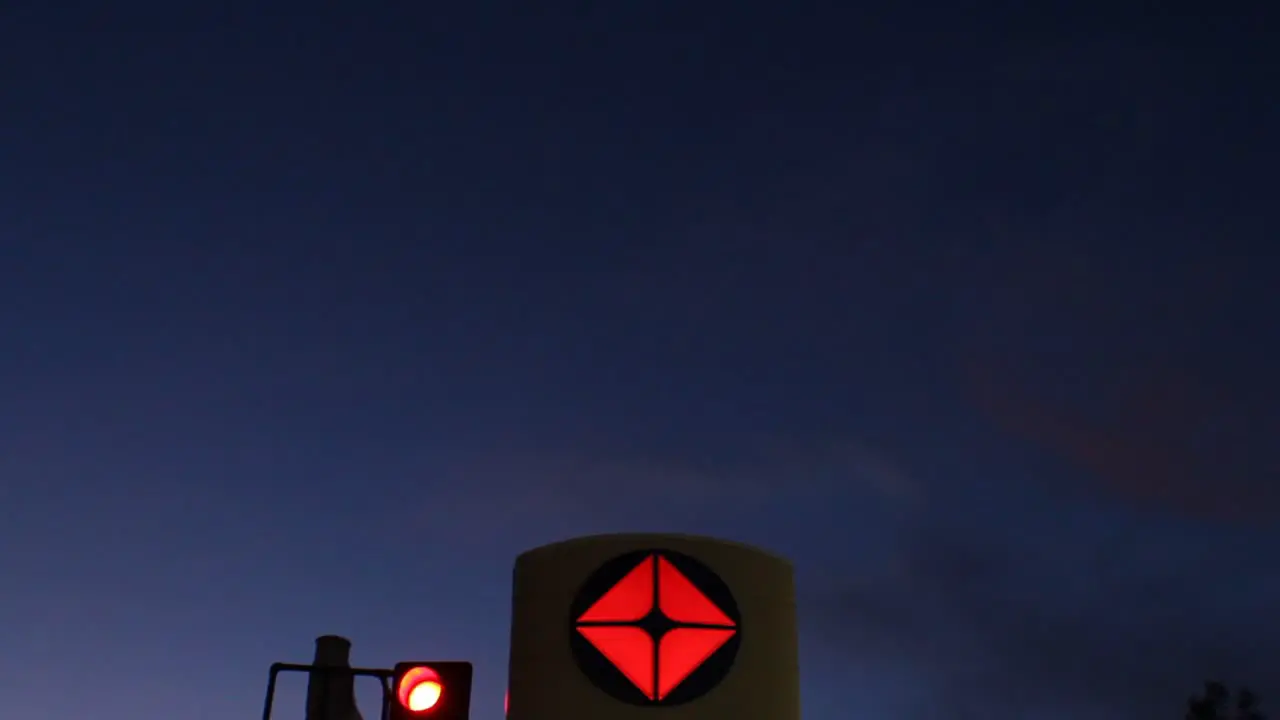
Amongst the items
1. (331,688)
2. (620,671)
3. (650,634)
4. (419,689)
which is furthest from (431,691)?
(331,688)

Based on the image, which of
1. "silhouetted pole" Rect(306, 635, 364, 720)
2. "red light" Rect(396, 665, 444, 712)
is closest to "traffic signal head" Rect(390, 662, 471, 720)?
"red light" Rect(396, 665, 444, 712)

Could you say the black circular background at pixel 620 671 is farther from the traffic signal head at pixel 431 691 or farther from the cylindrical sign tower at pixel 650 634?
the traffic signal head at pixel 431 691

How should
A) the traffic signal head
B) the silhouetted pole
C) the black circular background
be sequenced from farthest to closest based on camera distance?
the silhouetted pole, the black circular background, the traffic signal head

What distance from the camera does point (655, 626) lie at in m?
7.59

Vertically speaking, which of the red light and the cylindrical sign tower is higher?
the cylindrical sign tower

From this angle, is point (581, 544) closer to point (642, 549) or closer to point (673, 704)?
point (642, 549)

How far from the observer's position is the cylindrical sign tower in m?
7.63

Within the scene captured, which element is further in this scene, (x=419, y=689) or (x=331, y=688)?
(x=331, y=688)

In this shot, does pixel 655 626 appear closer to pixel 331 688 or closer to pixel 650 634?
pixel 650 634

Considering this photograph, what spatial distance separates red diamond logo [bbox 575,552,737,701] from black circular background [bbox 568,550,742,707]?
3 cm

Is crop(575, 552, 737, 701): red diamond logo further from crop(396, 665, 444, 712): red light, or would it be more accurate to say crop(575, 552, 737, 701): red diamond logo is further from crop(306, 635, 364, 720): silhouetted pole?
crop(306, 635, 364, 720): silhouetted pole

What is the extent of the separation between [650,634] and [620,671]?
31 cm

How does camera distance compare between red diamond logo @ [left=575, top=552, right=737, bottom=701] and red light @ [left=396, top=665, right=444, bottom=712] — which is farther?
red diamond logo @ [left=575, top=552, right=737, bottom=701]

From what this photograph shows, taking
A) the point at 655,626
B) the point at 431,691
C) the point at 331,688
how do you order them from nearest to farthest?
the point at 431,691 → the point at 655,626 → the point at 331,688
